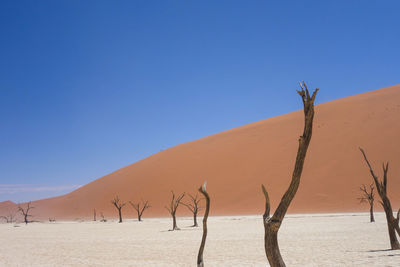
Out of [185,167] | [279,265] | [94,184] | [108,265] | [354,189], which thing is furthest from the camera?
[94,184]

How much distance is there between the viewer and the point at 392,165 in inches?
1731

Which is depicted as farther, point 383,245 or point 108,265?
point 383,245

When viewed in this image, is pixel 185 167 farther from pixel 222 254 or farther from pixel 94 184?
pixel 222 254

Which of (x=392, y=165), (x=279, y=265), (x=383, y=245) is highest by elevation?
(x=392, y=165)

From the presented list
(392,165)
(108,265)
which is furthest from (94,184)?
(108,265)

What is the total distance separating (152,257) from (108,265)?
6.21 ft

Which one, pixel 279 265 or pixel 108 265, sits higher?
pixel 279 265

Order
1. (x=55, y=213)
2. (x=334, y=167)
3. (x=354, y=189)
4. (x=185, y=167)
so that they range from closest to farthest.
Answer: (x=354, y=189)
(x=334, y=167)
(x=185, y=167)
(x=55, y=213)

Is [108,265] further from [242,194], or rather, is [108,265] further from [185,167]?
[185,167]

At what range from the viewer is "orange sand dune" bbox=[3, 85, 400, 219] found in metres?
45.7

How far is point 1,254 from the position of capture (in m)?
15.6

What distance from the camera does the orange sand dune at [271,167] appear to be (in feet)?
150

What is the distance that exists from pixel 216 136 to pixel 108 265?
66.7 metres

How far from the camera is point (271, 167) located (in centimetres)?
5472
